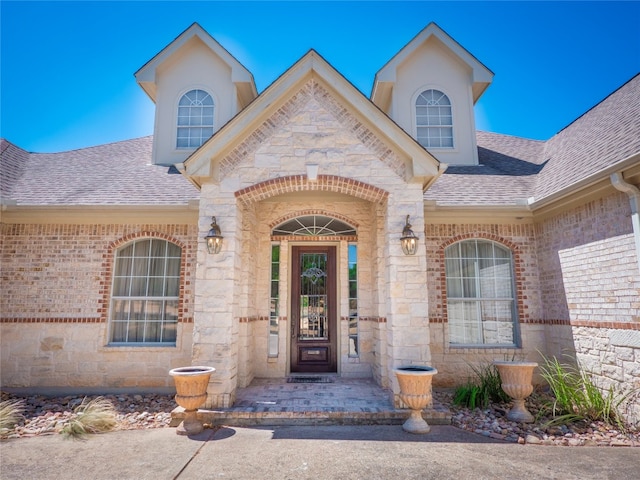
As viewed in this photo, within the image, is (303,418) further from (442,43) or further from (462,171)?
(442,43)

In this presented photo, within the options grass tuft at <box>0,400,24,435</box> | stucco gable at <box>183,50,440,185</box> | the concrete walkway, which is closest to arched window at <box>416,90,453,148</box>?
stucco gable at <box>183,50,440,185</box>

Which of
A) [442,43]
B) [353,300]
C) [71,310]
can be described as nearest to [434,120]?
[442,43]

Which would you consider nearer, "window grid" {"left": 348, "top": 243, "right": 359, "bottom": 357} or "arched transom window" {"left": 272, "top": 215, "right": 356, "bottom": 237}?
"window grid" {"left": 348, "top": 243, "right": 359, "bottom": 357}

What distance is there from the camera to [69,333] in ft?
23.7

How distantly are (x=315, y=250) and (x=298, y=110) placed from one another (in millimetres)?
3114

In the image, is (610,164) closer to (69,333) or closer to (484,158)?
(484,158)

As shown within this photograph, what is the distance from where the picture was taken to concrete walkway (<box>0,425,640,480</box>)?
382 cm

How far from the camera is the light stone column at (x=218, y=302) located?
5527mm

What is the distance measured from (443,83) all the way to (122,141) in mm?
9122

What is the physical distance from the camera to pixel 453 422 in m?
5.36

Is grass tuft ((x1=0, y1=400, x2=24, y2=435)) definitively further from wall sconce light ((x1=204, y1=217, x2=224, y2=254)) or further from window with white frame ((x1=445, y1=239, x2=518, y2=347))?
window with white frame ((x1=445, y1=239, x2=518, y2=347))

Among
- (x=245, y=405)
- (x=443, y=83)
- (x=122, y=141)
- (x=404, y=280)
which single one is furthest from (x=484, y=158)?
(x=122, y=141)

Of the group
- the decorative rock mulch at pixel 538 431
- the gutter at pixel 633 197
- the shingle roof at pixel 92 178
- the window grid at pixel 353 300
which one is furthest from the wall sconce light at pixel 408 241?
the shingle roof at pixel 92 178

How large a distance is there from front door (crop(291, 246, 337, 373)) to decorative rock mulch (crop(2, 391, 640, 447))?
235 centimetres
